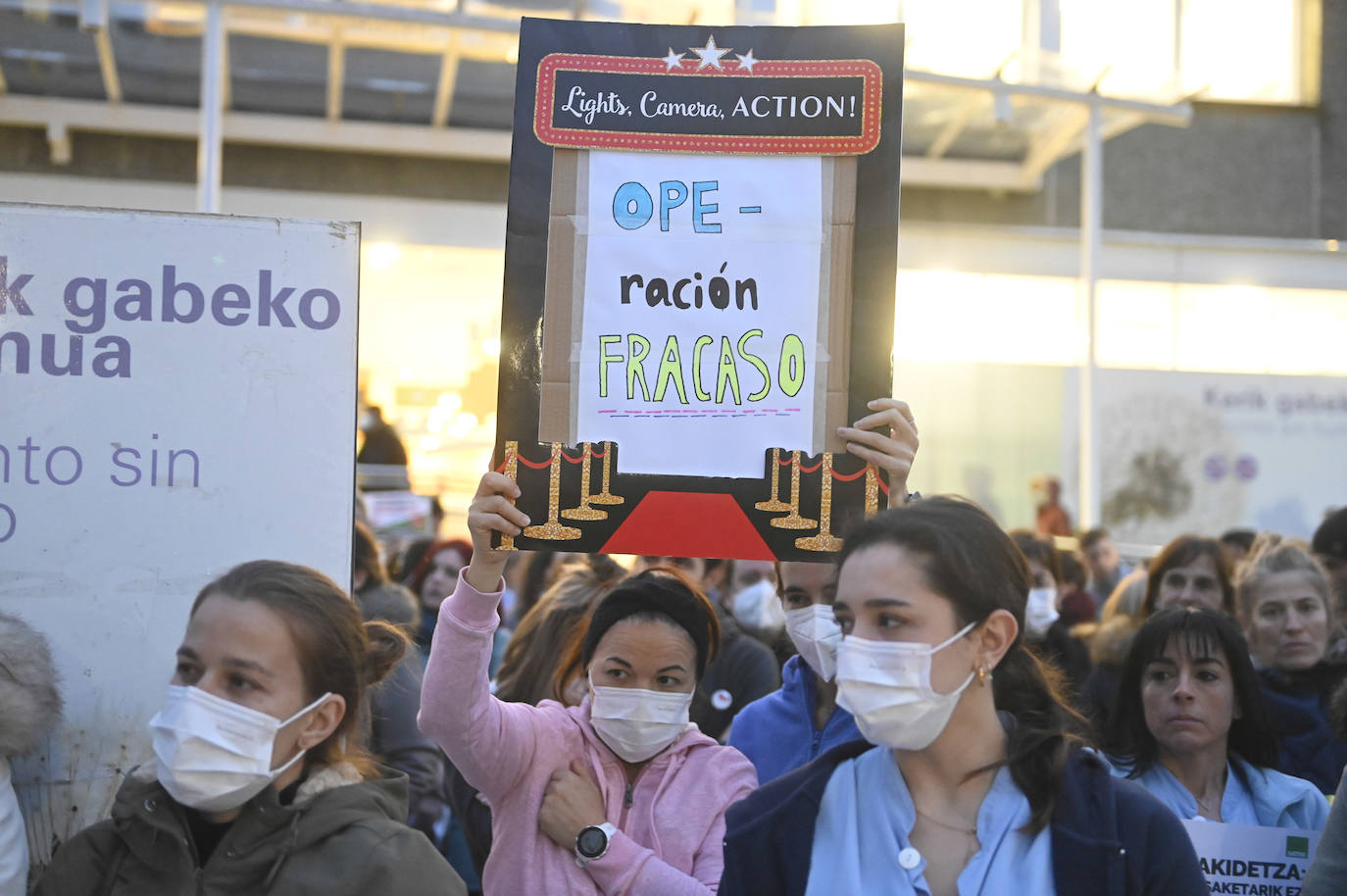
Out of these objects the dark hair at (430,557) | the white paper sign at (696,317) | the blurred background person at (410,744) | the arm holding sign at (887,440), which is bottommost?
the blurred background person at (410,744)

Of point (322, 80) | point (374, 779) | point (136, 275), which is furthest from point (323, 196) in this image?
point (374, 779)

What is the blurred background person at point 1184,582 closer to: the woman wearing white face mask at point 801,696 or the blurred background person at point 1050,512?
the woman wearing white face mask at point 801,696

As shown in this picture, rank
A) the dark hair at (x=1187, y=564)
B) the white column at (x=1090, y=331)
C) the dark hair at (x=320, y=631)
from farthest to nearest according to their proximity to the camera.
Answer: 1. the white column at (x=1090, y=331)
2. the dark hair at (x=1187, y=564)
3. the dark hair at (x=320, y=631)

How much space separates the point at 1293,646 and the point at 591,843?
10.2 feet

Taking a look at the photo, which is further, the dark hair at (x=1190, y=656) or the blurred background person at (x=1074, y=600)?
the blurred background person at (x=1074, y=600)

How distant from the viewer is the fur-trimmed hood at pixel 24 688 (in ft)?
10.7

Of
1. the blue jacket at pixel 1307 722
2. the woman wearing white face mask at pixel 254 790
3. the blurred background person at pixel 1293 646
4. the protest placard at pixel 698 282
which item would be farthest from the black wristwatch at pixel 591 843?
the blurred background person at pixel 1293 646

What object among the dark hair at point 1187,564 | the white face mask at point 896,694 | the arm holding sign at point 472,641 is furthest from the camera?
the dark hair at point 1187,564

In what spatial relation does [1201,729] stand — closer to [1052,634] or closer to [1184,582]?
[1184,582]

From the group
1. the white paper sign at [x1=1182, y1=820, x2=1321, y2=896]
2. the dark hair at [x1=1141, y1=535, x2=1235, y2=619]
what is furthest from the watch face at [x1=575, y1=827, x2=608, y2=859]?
the dark hair at [x1=1141, y1=535, x2=1235, y2=619]

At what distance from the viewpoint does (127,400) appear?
363 centimetres

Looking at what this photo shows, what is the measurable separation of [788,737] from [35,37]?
1335cm

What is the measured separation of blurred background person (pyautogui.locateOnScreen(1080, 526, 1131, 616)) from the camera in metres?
10.5

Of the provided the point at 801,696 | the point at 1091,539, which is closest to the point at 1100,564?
the point at 1091,539
